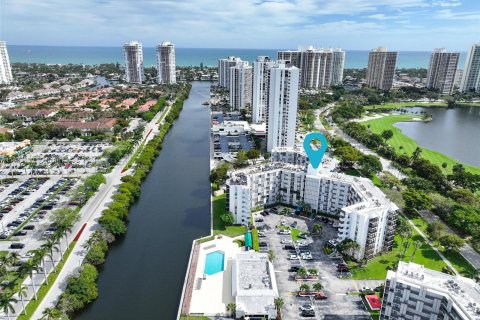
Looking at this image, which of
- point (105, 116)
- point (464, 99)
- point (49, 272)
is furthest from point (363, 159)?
point (464, 99)

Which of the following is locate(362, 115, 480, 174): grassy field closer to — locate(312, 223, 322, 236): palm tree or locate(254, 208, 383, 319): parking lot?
locate(312, 223, 322, 236): palm tree

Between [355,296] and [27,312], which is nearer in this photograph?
[27,312]

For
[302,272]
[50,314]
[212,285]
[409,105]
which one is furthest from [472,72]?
[50,314]

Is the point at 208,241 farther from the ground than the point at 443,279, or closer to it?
closer to it

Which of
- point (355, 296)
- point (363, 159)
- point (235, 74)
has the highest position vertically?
point (235, 74)

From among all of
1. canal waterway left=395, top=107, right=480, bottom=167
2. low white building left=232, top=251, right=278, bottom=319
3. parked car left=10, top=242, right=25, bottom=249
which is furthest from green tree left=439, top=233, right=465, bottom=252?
parked car left=10, top=242, right=25, bottom=249

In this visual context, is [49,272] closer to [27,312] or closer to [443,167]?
[27,312]
